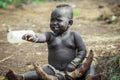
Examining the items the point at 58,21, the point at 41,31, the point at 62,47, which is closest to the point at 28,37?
the point at 58,21

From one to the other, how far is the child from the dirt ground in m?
0.55

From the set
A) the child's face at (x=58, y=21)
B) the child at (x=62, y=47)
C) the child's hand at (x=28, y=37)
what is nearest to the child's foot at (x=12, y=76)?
the child at (x=62, y=47)

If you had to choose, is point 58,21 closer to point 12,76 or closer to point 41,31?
point 12,76

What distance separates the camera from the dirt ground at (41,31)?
17.8 ft

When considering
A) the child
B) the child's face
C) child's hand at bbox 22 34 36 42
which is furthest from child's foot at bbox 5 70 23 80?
the child's face

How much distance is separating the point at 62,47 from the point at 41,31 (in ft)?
12.3

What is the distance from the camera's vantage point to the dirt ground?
5.43 metres

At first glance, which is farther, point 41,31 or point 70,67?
point 41,31

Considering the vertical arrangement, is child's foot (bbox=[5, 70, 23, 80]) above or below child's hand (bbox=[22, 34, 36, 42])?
below

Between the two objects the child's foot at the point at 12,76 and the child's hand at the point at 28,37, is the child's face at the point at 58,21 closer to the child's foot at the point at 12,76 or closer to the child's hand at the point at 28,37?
the child's hand at the point at 28,37

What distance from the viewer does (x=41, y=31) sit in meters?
8.02

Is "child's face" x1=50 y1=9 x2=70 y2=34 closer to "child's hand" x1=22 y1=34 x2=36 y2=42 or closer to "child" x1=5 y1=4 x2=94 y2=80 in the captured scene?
"child" x1=5 y1=4 x2=94 y2=80

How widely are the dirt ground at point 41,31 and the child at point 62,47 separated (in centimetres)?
55

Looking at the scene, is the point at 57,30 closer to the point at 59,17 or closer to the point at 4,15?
the point at 59,17
